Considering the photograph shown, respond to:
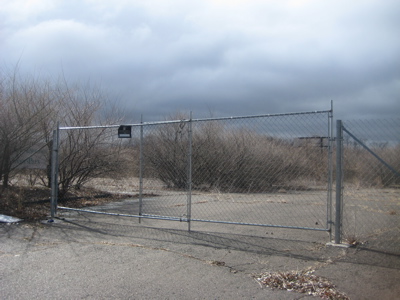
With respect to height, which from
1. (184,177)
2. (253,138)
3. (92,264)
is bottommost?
(92,264)

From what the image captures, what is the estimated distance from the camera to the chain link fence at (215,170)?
7.30 m

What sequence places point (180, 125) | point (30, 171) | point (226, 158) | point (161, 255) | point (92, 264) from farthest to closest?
point (30, 171) < point (180, 125) < point (226, 158) < point (161, 255) < point (92, 264)

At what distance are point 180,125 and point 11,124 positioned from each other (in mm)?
5080

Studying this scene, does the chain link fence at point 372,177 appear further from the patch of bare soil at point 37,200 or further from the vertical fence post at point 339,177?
the patch of bare soil at point 37,200

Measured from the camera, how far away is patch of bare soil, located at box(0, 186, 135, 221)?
9.80 m

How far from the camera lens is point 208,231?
7.62 m

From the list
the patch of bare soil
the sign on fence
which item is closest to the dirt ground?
the patch of bare soil

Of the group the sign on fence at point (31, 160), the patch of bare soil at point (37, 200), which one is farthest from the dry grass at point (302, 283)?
the sign on fence at point (31, 160)

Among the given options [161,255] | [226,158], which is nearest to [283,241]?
[161,255]

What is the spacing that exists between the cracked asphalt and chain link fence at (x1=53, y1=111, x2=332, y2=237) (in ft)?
1.41

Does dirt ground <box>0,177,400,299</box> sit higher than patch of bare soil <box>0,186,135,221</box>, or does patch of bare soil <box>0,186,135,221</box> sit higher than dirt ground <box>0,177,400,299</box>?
patch of bare soil <box>0,186,135,221</box>

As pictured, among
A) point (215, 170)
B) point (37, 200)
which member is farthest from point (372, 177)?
point (37, 200)

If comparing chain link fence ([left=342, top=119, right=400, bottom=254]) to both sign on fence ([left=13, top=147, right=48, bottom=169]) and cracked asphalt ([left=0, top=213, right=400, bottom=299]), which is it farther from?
sign on fence ([left=13, top=147, right=48, bottom=169])

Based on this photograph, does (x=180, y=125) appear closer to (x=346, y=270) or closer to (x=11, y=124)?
(x=11, y=124)
